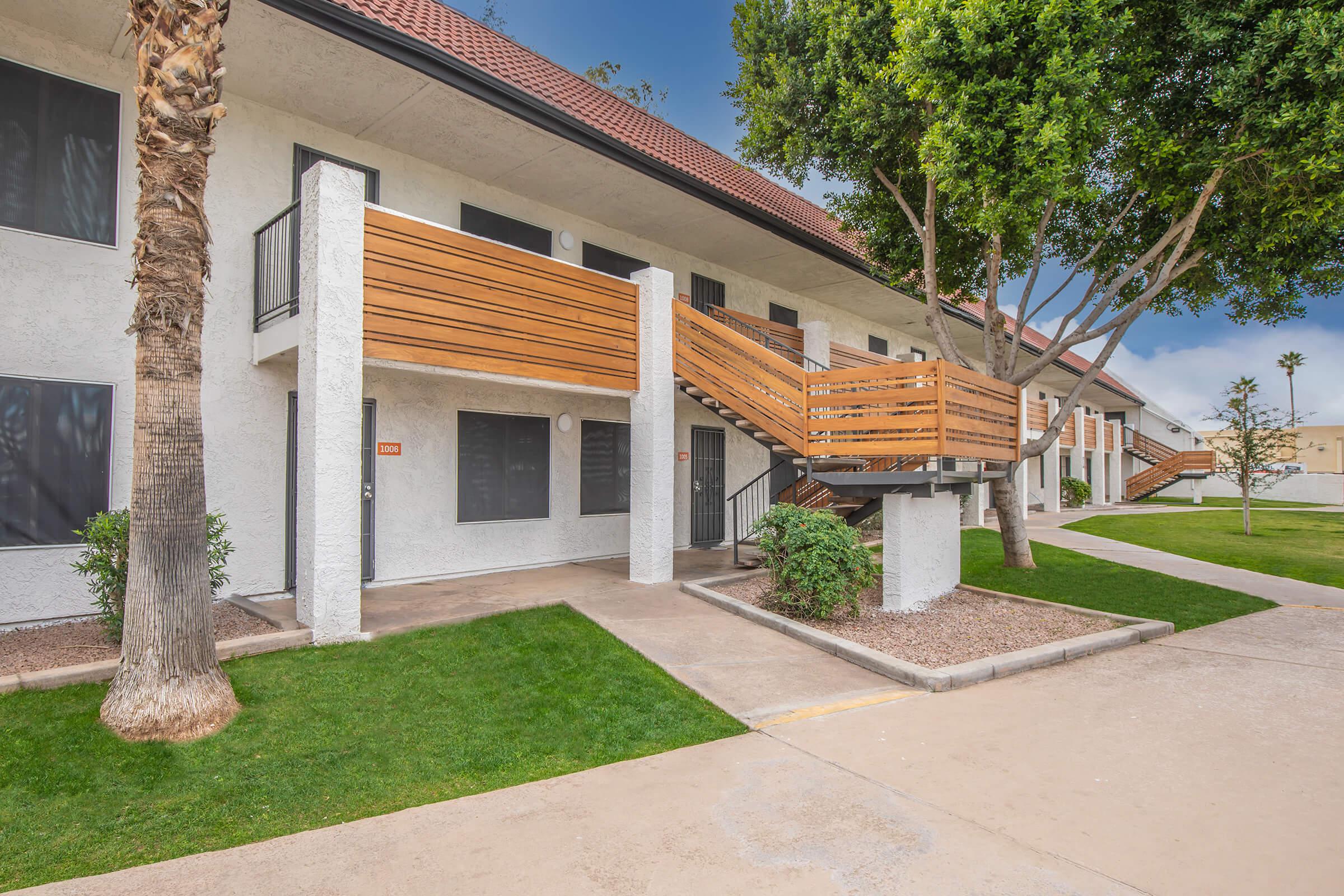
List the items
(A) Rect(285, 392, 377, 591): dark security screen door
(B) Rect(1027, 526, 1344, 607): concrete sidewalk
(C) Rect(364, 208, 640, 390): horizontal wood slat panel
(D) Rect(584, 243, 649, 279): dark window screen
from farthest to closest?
(D) Rect(584, 243, 649, 279): dark window screen → (B) Rect(1027, 526, 1344, 607): concrete sidewalk → (A) Rect(285, 392, 377, 591): dark security screen door → (C) Rect(364, 208, 640, 390): horizontal wood slat panel

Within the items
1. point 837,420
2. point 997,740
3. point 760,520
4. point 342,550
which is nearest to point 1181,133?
point 837,420

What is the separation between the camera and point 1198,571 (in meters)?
12.0

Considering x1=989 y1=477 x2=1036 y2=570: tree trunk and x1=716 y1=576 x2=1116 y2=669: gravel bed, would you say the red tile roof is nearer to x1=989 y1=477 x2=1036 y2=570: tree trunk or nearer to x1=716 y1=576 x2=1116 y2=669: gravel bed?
x1=989 y1=477 x2=1036 y2=570: tree trunk

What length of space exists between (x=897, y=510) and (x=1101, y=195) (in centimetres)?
698

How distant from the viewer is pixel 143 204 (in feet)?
15.4

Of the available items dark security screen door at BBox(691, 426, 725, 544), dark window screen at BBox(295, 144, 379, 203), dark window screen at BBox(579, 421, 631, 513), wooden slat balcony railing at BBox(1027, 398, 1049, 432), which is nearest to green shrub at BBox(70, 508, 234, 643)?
dark window screen at BBox(295, 144, 379, 203)

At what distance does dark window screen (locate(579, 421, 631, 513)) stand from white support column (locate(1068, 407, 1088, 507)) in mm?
22865

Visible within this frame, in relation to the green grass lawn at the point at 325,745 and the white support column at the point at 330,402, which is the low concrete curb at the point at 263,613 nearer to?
the white support column at the point at 330,402

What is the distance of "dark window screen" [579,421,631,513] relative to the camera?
1151 cm

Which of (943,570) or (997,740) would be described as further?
(943,570)

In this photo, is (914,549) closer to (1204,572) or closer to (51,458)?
(1204,572)

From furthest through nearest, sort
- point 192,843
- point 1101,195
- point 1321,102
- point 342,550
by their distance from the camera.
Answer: point 1101,195 < point 1321,102 < point 342,550 < point 192,843

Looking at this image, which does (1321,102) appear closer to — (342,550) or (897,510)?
(897,510)

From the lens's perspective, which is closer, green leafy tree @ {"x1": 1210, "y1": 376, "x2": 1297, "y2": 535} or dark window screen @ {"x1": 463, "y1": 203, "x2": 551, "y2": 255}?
dark window screen @ {"x1": 463, "y1": 203, "x2": 551, "y2": 255}
